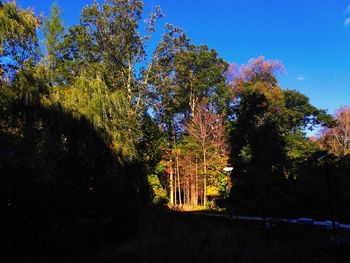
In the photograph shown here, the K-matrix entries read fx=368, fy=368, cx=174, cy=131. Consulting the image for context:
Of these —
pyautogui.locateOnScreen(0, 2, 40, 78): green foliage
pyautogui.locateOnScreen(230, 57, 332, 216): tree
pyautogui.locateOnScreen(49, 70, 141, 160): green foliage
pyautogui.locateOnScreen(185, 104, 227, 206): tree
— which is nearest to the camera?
pyautogui.locateOnScreen(0, 2, 40, 78): green foliage

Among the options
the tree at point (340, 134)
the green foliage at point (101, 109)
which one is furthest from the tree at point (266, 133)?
the green foliage at point (101, 109)

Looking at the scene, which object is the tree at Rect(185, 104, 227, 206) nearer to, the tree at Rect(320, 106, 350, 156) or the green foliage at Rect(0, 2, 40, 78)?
the tree at Rect(320, 106, 350, 156)

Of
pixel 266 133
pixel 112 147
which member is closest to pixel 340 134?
pixel 266 133

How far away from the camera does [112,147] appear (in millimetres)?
11914

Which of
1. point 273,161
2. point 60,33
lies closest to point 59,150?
point 273,161

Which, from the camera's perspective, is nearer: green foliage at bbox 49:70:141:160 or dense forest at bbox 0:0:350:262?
dense forest at bbox 0:0:350:262

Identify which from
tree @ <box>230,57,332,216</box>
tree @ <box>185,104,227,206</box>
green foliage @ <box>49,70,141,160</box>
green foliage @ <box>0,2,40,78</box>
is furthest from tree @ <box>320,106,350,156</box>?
green foliage @ <box>0,2,40,78</box>

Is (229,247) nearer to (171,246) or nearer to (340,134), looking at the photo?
(171,246)

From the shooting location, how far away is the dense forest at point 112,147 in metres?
7.91

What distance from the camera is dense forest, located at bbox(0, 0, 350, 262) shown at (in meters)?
7.91

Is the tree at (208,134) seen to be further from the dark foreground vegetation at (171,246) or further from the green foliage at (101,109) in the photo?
the dark foreground vegetation at (171,246)

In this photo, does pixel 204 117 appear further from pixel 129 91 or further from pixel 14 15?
pixel 14 15

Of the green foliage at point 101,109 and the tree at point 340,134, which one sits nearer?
the green foliage at point 101,109

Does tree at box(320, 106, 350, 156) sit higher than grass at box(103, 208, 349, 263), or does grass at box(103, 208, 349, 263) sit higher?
tree at box(320, 106, 350, 156)
